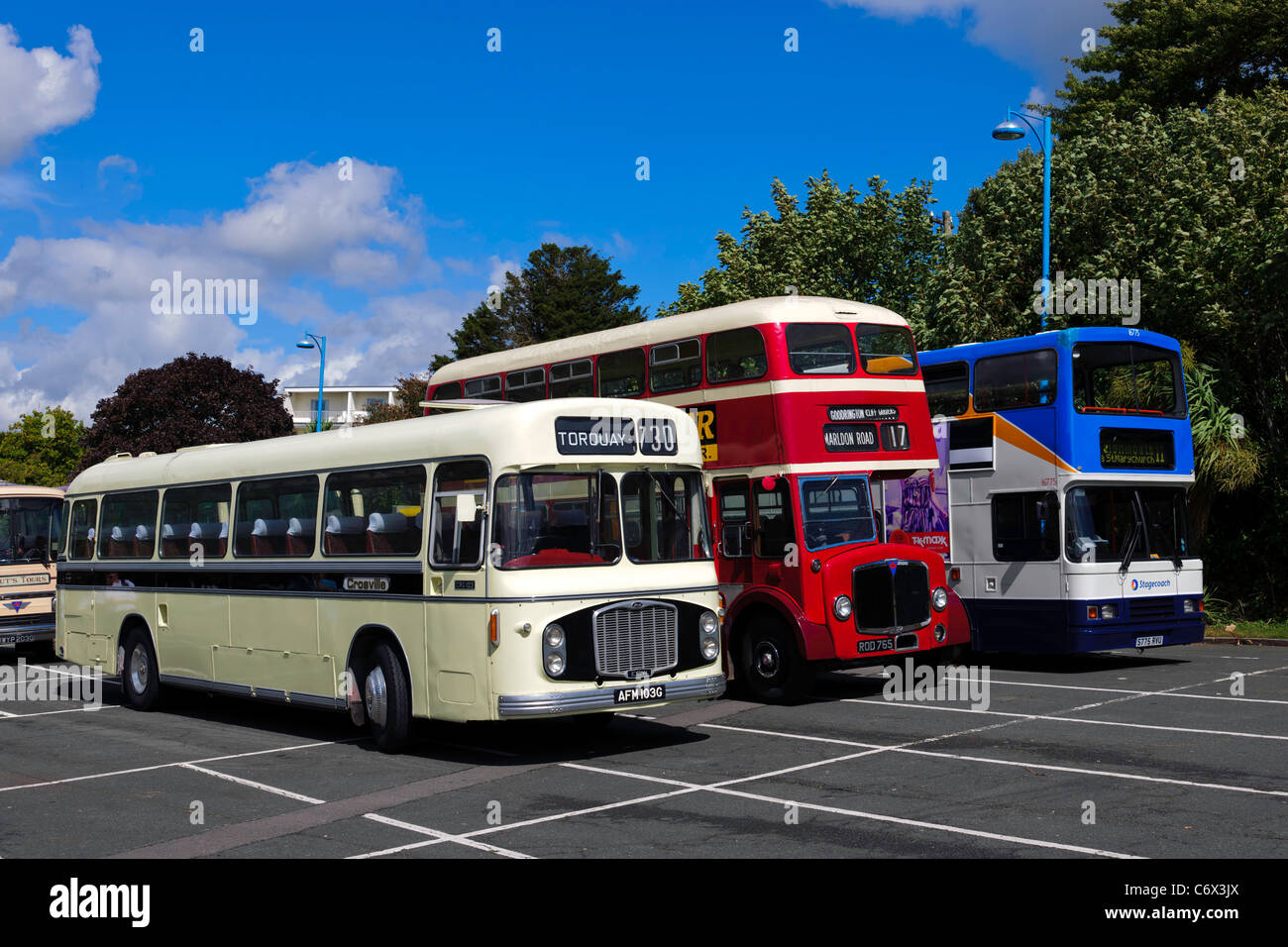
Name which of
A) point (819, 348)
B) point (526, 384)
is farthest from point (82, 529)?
point (819, 348)

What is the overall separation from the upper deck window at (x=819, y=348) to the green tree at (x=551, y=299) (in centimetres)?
5460

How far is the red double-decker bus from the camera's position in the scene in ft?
47.5

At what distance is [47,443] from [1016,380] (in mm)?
69462

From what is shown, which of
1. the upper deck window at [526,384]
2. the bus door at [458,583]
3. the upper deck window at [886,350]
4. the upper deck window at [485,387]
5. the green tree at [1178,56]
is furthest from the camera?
the green tree at [1178,56]

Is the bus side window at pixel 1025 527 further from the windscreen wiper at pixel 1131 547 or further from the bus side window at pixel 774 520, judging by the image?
the bus side window at pixel 774 520

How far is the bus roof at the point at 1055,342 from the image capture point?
1667 cm

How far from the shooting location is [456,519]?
11.3 m

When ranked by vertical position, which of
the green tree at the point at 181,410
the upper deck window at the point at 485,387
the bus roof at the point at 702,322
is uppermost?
the green tree at the point at 181,410

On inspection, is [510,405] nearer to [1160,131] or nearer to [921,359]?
[921,359]

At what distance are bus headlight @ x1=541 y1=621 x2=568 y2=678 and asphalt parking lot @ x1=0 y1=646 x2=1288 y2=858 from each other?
2.85ft

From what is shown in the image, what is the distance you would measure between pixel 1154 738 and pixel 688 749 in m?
4.13

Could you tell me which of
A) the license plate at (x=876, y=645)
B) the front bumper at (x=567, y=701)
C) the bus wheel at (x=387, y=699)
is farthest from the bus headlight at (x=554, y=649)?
the license plate at (x=876, y=645)

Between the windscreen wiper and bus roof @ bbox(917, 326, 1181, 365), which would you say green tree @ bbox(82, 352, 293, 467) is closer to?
bus roof @ bbox(917, 326, 1181, 365)

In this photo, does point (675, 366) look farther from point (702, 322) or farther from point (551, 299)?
point (551, 299)
